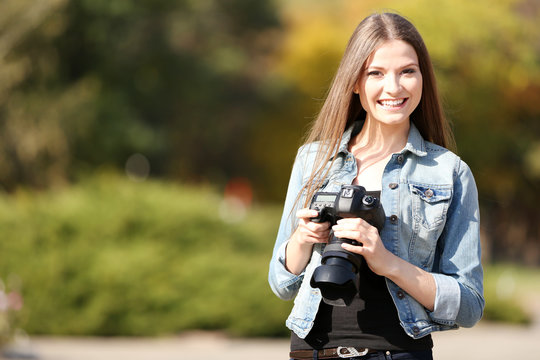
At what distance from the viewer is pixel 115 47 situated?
25.1 m

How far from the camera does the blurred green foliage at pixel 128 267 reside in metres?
9.61

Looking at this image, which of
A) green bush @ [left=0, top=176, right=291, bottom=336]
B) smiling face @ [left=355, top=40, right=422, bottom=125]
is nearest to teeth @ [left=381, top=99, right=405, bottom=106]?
smiling face @ [left=355, top=40, right=422, bottom=125]

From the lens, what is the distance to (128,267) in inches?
384

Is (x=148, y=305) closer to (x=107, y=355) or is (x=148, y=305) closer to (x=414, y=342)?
(x=107, y=355)

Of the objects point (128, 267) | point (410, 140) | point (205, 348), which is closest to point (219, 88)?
point (128, 267)

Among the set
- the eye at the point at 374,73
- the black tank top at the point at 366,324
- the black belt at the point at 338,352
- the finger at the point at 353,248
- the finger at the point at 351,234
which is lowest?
the black belt at the point at 338,352

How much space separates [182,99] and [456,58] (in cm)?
954

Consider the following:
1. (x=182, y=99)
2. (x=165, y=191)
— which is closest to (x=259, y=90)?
(x=182, y=99)

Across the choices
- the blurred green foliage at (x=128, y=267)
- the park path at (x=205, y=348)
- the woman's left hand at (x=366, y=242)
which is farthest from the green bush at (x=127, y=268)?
the woman's left hand at (x=366, y=242)

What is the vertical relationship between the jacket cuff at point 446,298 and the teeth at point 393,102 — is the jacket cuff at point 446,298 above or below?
below

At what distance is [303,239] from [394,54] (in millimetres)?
573

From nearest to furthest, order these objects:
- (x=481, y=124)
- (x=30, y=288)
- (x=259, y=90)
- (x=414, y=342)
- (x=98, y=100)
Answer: (x=414, y=342), (x=30, y=288), (x=98, y=100), (x=481, y=124), (x=259, y=90)

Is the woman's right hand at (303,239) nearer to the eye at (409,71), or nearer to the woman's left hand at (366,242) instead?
the woman's left hand at (366,242)

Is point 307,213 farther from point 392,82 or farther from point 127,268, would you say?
point 127,268
